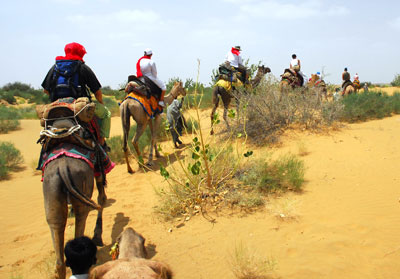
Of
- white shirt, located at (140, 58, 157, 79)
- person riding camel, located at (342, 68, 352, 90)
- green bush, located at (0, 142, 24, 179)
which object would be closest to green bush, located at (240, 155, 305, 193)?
white shirt, located at (140, 58, 157, 79)

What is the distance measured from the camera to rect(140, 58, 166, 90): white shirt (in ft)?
24.1

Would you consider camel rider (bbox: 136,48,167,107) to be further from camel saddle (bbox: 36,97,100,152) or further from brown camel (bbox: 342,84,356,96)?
brown camel (bbox: 342,84,356,96)

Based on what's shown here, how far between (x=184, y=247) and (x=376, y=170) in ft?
13.5

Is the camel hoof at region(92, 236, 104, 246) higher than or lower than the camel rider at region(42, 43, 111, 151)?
lower

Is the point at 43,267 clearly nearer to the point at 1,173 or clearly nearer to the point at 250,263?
the point at 250,263

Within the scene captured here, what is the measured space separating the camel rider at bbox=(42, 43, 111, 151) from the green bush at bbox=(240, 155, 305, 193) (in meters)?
2.71

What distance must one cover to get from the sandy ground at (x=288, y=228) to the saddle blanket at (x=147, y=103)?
62.3 inches

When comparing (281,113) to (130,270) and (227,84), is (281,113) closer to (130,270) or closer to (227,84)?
(227,84)

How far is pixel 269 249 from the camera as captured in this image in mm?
3664

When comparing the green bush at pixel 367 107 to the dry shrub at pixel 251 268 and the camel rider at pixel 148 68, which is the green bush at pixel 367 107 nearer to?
the camel rider at pixel 148 68

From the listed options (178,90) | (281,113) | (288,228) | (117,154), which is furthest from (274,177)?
(117,154)

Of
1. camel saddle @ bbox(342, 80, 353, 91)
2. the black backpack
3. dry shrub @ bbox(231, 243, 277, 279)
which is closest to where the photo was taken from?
dry shrub @ bbox(231, 243, 277, 279)

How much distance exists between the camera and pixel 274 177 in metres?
5.27

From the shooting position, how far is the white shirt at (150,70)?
733 centimetres
